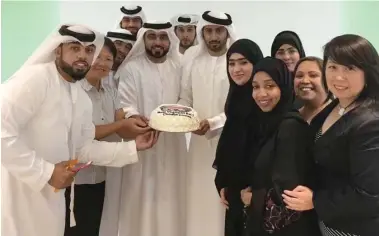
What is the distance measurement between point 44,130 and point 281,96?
1146 mm

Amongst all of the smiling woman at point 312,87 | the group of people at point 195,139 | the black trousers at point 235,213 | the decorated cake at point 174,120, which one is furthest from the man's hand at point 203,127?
the smiling woman at point 312,87

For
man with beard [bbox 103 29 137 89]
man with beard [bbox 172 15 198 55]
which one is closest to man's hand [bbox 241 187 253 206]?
man with beard [bbox 103 29 137 89]

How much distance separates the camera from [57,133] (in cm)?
206

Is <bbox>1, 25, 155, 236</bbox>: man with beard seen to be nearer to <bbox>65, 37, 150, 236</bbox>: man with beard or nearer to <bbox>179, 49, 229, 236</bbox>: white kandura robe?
<bbox>65, 37, 150, 236</bbox>: man with beard

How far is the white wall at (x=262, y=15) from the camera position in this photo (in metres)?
4.58

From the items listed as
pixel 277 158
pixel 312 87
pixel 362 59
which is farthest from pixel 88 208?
pixel 362 59

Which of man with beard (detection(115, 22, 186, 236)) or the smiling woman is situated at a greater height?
the smiling woman

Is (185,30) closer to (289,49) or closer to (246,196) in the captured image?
(289,49)

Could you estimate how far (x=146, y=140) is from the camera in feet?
8.40

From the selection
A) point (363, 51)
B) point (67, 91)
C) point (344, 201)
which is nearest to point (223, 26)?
point (67, 91)

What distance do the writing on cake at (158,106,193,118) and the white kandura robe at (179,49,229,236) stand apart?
1.27 feet

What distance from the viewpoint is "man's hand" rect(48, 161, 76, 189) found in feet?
6.54

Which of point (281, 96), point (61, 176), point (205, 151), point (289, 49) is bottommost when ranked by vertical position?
point (205, 151)

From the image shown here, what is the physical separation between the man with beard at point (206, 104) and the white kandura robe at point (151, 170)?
0.33 ft
